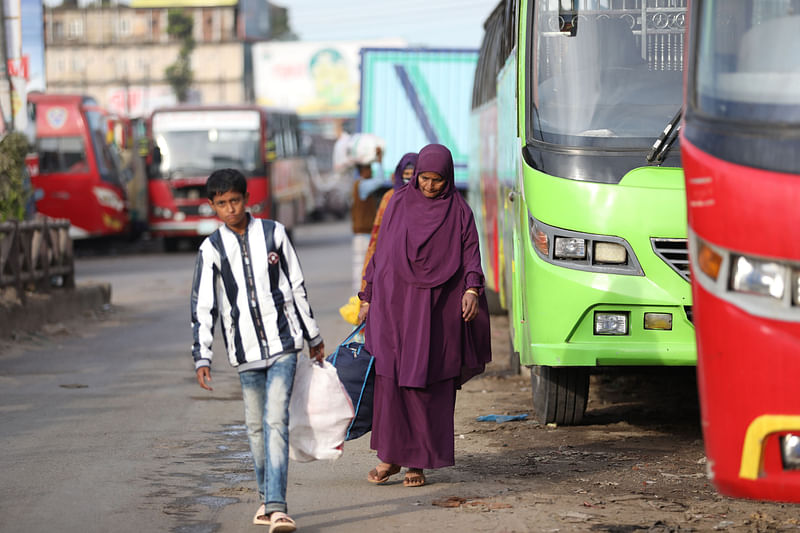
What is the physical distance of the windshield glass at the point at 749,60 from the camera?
4.48 m

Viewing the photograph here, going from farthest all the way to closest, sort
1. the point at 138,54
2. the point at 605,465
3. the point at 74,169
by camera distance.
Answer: the point at 138,54, the point at 74,169, the point at 605,465

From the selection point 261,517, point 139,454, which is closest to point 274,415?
point 261,517

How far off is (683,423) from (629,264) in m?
1.78

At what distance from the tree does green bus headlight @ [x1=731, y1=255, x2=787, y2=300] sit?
66.8m

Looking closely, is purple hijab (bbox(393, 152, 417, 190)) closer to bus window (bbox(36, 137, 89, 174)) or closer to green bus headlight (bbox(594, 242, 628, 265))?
green bus headlight (bbox(594, 242, 628, 265))

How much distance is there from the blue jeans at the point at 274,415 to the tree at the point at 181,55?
6542 centimetres

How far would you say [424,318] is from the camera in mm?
6086

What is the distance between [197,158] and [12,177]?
13024 millimetres

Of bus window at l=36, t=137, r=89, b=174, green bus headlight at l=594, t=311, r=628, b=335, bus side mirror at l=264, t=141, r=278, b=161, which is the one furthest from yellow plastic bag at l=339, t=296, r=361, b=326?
bus side mirror at l=264, t=141, r=278, b=161

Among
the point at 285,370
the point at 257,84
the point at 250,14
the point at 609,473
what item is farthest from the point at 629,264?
the point at 250,14

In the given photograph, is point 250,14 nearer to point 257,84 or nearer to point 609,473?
point 257,84

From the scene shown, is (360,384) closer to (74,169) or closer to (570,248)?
(570,248)

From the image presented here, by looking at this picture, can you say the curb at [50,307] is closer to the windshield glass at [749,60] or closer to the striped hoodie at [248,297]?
the striped hoodie at [248,297]

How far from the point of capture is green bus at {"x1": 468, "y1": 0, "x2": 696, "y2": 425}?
6758mm
